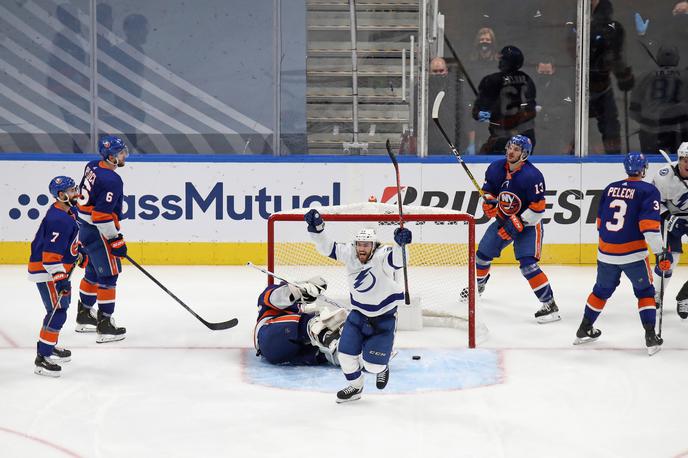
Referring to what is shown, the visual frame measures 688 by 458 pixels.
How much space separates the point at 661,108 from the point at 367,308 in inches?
203

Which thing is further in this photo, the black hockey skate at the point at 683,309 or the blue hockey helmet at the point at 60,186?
the black hockey skate at the point at 683,309

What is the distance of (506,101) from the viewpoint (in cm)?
902

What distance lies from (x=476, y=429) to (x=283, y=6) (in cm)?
529

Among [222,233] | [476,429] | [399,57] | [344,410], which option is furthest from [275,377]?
[399,57]

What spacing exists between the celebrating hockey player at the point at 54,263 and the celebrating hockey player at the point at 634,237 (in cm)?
290

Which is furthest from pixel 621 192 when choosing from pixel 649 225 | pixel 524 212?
pixel 524 212

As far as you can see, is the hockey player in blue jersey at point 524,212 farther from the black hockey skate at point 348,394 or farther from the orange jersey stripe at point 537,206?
the black hockey skate at point 348,394

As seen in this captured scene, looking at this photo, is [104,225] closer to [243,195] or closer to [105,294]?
[105,294]

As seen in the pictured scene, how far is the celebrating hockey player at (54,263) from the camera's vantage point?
534 centimetres

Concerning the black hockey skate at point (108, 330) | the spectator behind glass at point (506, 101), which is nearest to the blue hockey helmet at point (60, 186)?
the black hockey skate at point (108, 330)

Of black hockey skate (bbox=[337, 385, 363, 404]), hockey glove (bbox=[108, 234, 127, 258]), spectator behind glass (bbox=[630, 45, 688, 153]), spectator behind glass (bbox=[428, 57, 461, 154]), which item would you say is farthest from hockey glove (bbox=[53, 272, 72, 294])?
spectator behind glass (bbox=[630, 45, 688, 153])

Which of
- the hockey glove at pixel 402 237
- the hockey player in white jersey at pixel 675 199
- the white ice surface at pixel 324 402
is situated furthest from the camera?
the hockey player in white jersey at pixel 675 199

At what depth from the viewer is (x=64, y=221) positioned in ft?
17.6

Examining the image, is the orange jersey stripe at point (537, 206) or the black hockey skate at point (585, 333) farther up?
the orange jersey stripe at point (537, 206)
